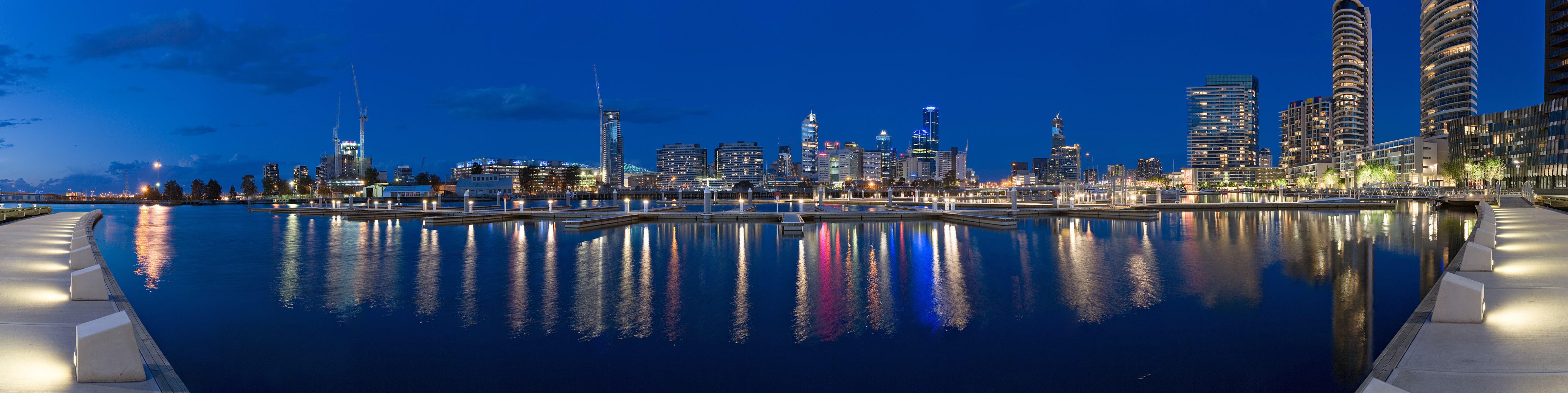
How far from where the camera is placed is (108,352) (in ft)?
19.6

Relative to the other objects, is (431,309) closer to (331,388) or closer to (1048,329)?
(331,388)

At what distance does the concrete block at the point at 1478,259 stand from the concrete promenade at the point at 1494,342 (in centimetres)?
2

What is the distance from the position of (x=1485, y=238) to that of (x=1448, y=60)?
518 feet

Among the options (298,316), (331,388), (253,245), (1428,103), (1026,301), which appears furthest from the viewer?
(1428,103)

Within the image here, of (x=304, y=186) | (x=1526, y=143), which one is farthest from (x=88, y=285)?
(x=304, y=186)

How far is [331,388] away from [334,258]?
1869 centimetres

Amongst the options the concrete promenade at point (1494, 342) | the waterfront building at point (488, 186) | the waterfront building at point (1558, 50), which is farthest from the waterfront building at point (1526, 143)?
the waterfront building at point (488, 186)

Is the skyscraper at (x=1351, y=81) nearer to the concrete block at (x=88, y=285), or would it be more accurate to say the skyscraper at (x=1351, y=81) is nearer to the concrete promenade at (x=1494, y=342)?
the concrete promenade at (x=1494, y=342)

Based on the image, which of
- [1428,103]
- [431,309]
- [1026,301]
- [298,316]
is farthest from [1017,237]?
[1428,103]

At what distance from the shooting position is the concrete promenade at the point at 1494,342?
553 cm

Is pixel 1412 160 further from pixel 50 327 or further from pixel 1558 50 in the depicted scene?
pixel 50 327

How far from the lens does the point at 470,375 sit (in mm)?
8820

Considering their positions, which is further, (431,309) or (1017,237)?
(1017,237)

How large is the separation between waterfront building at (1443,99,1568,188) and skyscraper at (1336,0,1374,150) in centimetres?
10401
